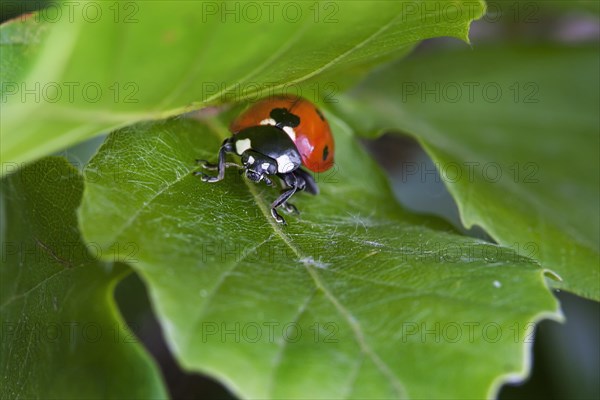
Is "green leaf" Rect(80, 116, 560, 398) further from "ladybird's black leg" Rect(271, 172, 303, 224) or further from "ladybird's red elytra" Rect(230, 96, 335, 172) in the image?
"ladybird's red elytra" Rect(230, 96, 335, 172)

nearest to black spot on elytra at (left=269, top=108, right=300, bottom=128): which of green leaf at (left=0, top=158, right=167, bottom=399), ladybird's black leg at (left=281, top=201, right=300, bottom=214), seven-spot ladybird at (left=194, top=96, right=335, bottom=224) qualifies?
seven-spot ladybird at (left=194, top=96, right=335, bottom=224)

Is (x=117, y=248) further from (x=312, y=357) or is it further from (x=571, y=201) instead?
(x=571, y=201)

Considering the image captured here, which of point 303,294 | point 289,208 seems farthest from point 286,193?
point 303,294

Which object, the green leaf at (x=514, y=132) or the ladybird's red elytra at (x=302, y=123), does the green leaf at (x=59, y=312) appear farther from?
the green leaf at (x=514, y=132)

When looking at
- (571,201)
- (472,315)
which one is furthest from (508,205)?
(472,315)

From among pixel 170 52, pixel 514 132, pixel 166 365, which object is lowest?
pixel 166 365

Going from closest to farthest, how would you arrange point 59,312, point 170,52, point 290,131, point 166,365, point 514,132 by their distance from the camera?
point 170,52
point 59,312
point 290,131
point 166,365
point 514,132

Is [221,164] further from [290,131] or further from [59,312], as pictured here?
[59,312]
